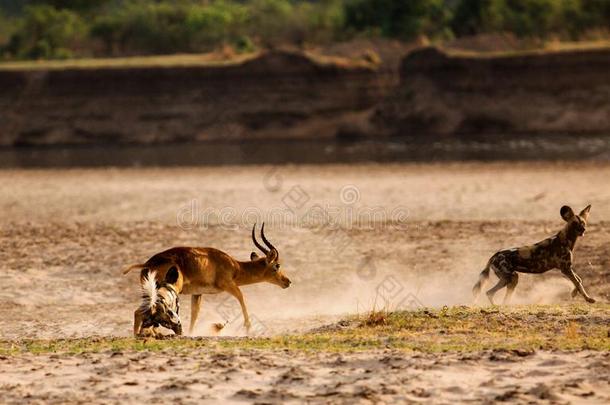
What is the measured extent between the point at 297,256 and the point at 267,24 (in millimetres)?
40055

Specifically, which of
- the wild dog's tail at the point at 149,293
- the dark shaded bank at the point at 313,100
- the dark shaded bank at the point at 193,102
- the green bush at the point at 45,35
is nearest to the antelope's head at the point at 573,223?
the wild dog's tail at the point at 149,293

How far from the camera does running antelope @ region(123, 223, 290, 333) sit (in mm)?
14047

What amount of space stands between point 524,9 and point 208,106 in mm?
14370

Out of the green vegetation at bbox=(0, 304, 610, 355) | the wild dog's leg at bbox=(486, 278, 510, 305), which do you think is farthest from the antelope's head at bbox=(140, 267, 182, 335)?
the wild dog's leg at bbox=(486, 278, 510, 305)

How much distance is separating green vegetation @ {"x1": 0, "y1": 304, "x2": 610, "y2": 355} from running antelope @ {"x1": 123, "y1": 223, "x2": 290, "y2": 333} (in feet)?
3.91

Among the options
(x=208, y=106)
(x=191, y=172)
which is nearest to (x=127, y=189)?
(x=191, y=172)

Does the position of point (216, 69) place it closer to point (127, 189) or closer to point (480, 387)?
point (127, 189)

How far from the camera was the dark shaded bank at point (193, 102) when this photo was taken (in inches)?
1697

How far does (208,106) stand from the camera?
1721 inches

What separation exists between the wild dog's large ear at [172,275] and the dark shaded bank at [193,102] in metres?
28.9

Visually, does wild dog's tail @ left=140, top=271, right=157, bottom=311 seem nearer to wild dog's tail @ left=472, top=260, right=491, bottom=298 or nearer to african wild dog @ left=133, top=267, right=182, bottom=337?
african wild dog @ left=133, top=267, right=182, bottom=337

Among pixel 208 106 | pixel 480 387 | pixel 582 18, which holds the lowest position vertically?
pixel 480 387

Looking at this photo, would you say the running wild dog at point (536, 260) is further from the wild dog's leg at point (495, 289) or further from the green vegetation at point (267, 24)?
the green vegetation at point (267, 24)

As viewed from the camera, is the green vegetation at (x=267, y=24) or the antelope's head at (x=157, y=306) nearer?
the antelope's head at (x=157, y=306)
